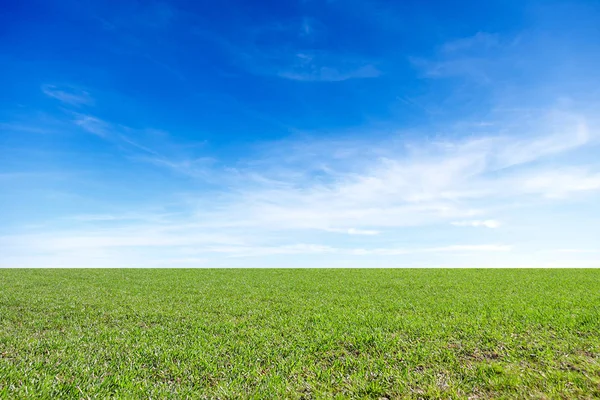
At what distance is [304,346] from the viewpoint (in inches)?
287

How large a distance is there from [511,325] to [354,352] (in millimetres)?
4061

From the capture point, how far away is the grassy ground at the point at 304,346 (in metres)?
5.61

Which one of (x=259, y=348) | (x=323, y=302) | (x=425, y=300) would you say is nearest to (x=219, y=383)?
(x=259, y=348)

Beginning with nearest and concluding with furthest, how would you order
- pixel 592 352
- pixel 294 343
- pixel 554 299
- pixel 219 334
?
1. pixel 592 352
2. pixel 294 343
3. pixel 219 334
4. pixel 554 299

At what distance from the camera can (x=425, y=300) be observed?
12000 mm

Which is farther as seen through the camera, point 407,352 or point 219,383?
point 407,352

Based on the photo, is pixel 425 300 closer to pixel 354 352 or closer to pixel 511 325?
pixel 511 325

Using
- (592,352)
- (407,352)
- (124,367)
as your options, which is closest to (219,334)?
(124,367)

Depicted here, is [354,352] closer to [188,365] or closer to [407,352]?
[407,352]

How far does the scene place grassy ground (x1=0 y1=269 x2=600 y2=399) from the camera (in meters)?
5.61

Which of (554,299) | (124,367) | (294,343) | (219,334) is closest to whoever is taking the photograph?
(124,367)

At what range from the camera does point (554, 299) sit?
38.9ft

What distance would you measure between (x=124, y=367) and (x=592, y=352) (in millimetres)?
8101

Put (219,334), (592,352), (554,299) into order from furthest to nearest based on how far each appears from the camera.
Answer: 1. (554,299)
2. (219,334)
3. (592,352)
